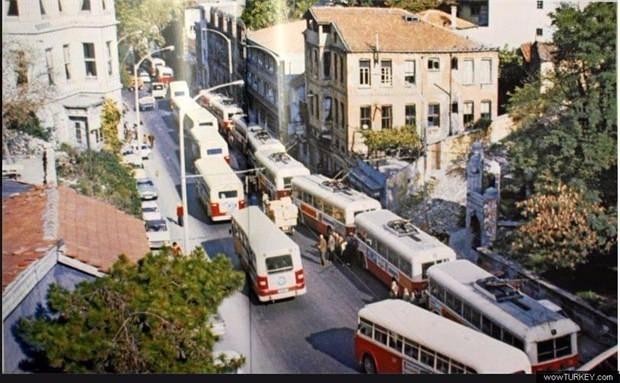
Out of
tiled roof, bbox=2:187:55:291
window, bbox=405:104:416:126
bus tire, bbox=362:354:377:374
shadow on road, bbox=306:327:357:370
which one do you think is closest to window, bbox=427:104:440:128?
window, bbox=405:104:416:126

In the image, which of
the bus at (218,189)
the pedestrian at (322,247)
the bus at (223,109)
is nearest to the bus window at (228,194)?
the bus at (218,189)

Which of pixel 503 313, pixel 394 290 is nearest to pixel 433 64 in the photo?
pixel 394 290

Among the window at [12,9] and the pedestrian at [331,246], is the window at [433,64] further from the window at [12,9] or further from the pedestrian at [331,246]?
the window at [12,9]

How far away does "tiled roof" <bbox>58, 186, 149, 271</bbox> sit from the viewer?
6.19m

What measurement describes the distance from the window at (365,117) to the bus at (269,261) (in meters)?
0.97

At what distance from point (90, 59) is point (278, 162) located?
1427mm

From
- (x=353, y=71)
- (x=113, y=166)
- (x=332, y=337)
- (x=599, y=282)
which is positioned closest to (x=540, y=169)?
(x=599, y=282)

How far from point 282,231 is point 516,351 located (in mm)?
1790

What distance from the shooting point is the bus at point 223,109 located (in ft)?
21.5

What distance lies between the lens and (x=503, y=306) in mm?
5988

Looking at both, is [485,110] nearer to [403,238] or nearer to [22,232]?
[403,238]

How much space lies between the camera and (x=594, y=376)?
5980mm

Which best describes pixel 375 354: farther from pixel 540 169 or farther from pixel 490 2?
pixel 490 2

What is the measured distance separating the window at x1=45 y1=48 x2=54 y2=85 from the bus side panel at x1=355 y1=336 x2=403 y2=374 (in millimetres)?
2634
